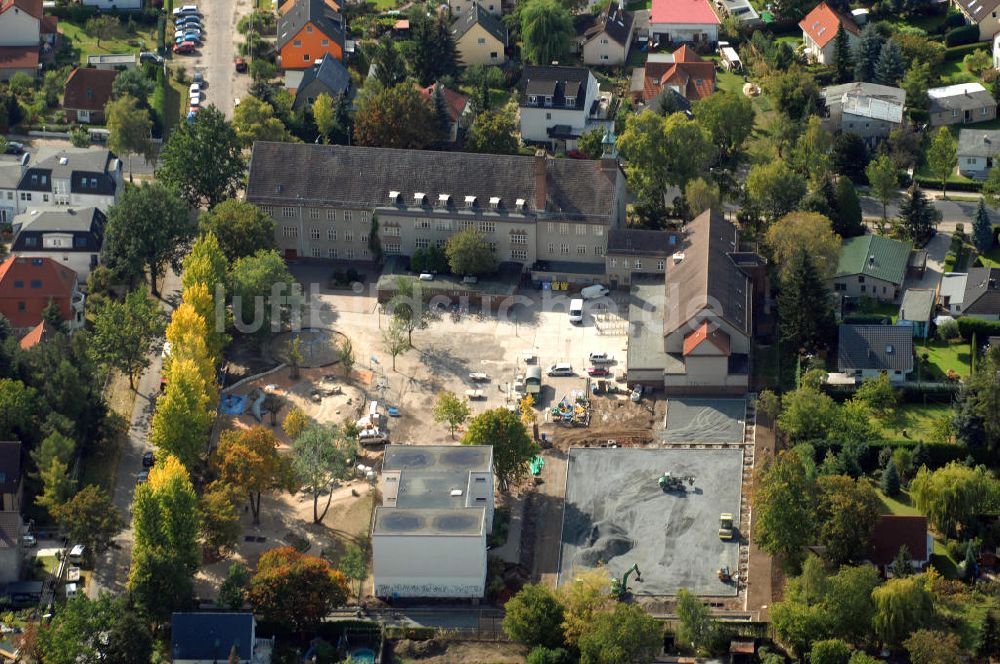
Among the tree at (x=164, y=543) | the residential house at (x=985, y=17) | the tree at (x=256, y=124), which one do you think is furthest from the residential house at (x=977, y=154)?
the tree at (x=164, y=543)

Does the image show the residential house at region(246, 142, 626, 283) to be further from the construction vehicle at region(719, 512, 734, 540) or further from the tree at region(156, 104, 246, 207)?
the construction vehicle at region(719, 512, 734, 540)

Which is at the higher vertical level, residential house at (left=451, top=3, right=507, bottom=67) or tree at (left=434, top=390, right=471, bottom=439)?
residential house at (left=451, top=3, right=507, bottom=67)

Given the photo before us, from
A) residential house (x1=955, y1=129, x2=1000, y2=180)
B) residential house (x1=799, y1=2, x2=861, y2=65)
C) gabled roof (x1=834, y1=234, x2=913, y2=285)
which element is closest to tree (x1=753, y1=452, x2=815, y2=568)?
gabled roof (x1=834, y1=234, x2=913, y2=285)

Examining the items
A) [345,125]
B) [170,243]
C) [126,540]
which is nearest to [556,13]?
[345,125]

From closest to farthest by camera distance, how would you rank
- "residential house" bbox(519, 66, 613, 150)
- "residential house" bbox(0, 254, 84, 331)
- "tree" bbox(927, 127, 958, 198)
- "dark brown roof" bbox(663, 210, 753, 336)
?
"dark brown roof" bbox(663, 210, 753, 336) → "residential house" bbox(0, 254, 84, 331) → "tree" bbox(927, 127, 958, 198) → "residential house" bbox(519, 66, 613, 150)

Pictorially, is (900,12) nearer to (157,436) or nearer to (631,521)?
(631,521)

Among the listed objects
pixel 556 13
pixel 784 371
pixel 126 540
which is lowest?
pixel 126 540

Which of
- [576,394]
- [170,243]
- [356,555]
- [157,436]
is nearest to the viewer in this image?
[356,555]
